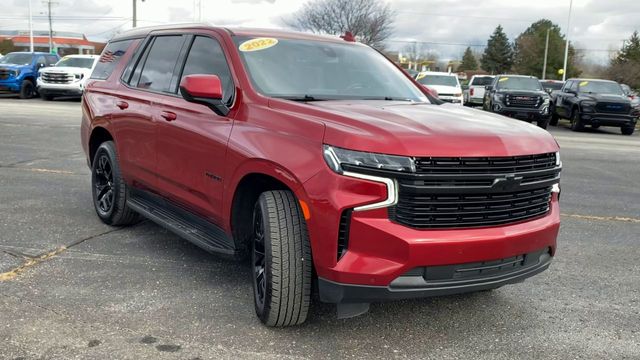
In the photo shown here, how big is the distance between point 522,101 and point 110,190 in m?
16.4

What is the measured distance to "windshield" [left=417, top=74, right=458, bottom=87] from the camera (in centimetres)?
2289

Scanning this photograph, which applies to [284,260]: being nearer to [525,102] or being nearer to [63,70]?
[525,102]

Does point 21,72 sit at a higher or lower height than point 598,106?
higher

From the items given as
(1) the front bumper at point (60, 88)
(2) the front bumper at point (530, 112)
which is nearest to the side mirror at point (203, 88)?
(2) the front bumper at point (530, 112)

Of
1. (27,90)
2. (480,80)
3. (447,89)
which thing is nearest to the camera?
(447,89)

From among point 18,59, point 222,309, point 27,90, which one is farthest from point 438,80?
point 222,309

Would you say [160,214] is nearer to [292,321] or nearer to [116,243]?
[116,243]

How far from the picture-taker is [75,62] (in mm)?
23625

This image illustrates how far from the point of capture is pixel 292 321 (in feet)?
11.4

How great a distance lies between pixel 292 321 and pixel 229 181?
96 cm

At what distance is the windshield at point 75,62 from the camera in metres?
23.4

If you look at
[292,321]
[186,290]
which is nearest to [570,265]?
[292,321]

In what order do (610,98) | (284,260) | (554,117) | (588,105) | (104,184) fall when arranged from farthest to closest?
(554,117) → (588,105) → (610,98) → (104,184) → (284,260)

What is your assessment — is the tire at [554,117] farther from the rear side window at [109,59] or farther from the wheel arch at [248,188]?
the wheel arch at [248,188]
